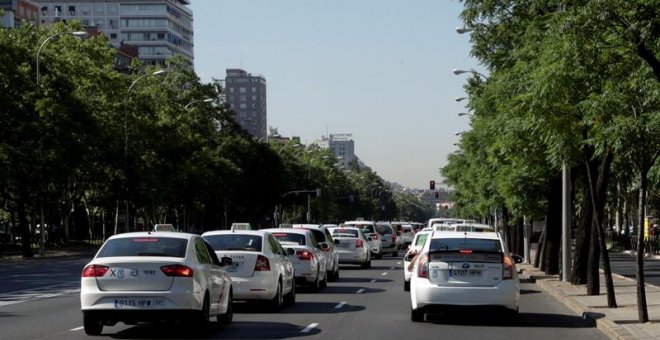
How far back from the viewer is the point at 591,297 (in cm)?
2459

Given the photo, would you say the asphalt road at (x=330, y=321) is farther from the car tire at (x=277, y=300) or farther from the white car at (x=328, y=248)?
the white car at (x=328, y=248)

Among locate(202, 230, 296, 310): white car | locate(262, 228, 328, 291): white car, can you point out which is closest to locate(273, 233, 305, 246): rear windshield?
locate(262, 228, 328, 291): white car

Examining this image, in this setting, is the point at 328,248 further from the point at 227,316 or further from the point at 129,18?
the point at 129,18

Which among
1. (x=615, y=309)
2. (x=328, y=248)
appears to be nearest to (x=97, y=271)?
(x=615, y=309)

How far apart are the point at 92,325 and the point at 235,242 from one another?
5938 millimetres

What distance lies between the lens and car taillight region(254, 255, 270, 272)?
21219 millimetres

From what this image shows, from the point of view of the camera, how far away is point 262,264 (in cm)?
2127

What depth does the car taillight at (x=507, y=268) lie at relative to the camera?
1908 cm

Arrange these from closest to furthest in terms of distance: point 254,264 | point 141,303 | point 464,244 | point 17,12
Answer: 1. point 141,303
2. point 464,244
3. point 254,264
4. point 17,12

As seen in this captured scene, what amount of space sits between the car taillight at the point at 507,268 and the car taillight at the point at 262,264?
4495 millimetres

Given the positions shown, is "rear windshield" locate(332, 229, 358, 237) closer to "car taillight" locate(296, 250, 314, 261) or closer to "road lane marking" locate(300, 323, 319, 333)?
"car taillight" locate(296, 250, 314, 261)

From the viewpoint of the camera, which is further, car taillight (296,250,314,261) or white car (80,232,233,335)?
car taillight (296,250,314,261)

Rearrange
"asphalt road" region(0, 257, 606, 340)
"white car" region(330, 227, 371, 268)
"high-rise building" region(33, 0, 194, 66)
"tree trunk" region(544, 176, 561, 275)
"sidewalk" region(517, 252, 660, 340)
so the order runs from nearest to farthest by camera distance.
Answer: "sidewalk" region(517, 252, 660, 340)
"asphalt road" region(0, 257, 606, 340)
"tree trunk" region(544, 176, 561, 275)
"white car" region(330, 227, 371, 268)
"high-rise building" region(33, 0, 194, 66)

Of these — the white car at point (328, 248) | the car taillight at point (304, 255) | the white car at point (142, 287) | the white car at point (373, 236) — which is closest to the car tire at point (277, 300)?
the white car at point (142, 287)
